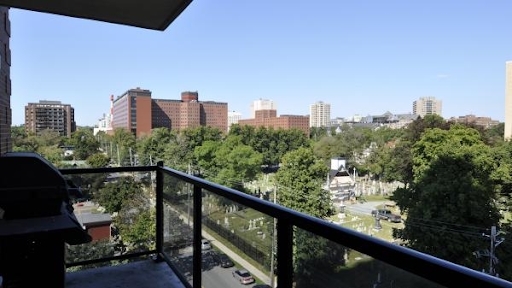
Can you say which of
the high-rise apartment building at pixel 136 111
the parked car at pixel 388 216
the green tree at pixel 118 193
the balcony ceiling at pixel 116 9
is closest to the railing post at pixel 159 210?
the green tree at pixel 118 193

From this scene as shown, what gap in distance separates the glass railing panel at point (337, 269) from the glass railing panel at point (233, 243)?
0.19m

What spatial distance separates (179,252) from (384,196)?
36.3 meters

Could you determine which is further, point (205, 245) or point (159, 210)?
point (159, 210)

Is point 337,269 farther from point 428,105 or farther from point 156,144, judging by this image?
point 428,105

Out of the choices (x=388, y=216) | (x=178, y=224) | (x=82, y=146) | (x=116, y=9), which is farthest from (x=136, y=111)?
(x=178, y=224)

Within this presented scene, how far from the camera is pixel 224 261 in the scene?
204cm

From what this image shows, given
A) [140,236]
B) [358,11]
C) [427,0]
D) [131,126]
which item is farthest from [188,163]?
[140,236]

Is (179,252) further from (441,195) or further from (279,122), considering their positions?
(279,122)

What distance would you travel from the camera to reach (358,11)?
3812cm

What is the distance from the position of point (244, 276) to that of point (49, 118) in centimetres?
3223

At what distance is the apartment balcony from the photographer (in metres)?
0.86

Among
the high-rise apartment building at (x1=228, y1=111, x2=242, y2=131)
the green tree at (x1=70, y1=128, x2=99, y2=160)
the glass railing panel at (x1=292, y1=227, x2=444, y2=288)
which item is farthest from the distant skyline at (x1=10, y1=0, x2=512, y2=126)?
the glass railing panel at (x1=292, y1=227, x2=444, y2=288)

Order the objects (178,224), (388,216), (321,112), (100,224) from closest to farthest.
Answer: (178,224), (100,224), (388,216), (321,112)

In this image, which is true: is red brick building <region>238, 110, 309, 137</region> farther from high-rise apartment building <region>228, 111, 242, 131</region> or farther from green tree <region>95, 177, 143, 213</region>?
green tree <region>95, 177, 143, 213</region>
